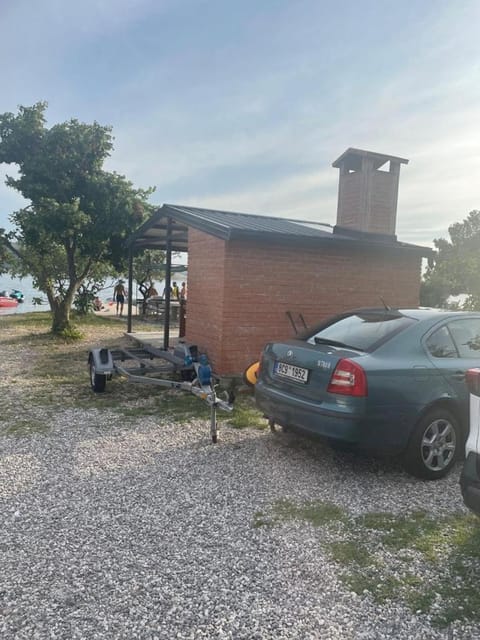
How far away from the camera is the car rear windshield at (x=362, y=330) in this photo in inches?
175

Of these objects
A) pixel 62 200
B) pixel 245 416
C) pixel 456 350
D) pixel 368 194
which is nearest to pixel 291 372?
pixel 456 350

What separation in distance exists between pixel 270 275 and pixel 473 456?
565 cm

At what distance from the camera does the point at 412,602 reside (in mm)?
2668

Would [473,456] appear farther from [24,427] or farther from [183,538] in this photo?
[24,427]

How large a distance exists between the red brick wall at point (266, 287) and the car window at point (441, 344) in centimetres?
400

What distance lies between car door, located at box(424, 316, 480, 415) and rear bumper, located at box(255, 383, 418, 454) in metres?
0.55

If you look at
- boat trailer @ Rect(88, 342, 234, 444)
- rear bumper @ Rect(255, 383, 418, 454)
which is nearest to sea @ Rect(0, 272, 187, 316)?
boat trailer @ Rect(88, 342, 234, 444)

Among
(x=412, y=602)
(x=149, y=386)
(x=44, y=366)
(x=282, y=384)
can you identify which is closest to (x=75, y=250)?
(x=44, y=366)

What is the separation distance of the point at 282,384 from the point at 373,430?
103cm

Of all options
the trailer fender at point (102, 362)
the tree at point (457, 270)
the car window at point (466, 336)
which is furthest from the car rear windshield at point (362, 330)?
the tree at point (457, 270)

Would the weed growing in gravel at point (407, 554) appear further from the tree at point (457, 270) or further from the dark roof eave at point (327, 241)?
the tree at point (457, 270)

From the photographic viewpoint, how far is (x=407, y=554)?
10.4 feet

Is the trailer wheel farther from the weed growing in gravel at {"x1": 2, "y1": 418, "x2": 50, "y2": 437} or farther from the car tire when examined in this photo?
the car tire

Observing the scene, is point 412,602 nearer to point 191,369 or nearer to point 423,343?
point 423,343
